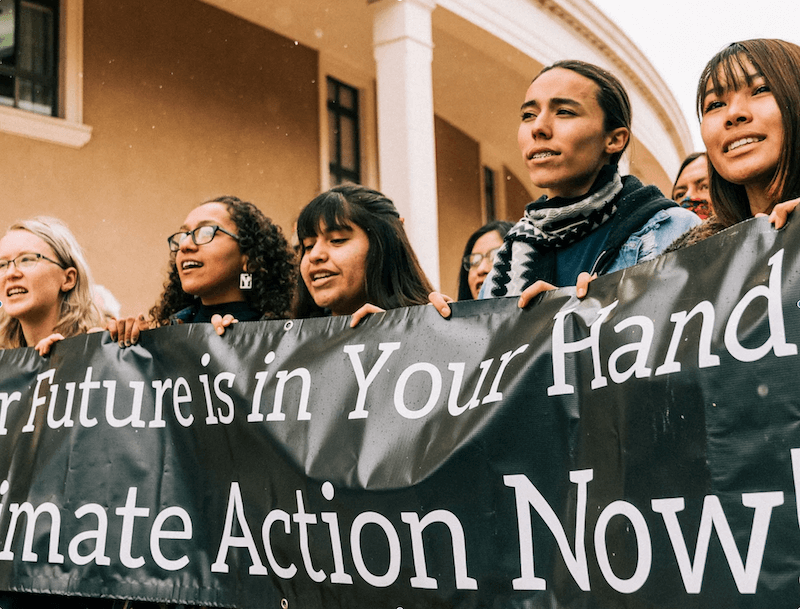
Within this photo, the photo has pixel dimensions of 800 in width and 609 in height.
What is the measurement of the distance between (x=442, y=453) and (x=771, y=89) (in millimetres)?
1198

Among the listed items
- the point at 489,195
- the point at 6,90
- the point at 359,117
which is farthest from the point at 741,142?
the point at 489,195

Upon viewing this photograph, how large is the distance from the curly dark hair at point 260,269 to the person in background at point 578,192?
3.54 feet

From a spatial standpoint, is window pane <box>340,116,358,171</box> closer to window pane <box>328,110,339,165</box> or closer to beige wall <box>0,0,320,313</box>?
window pane <box>328,110,339,165</box>

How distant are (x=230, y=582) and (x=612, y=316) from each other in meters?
1.37

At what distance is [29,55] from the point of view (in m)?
8.99

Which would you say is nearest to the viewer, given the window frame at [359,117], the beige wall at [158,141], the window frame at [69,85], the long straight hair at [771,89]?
the long straight hair at [771,89]

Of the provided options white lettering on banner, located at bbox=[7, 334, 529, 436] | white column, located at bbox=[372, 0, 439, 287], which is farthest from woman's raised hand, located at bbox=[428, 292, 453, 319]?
white column, located at bbox=[372, 0, 439, 287]

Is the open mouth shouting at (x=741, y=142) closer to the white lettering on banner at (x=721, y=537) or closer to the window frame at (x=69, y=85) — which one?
the white lettering on banner at (x=721, y=537)

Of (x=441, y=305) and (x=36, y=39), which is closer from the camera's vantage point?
(x=441, y=305)

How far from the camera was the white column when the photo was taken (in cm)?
901

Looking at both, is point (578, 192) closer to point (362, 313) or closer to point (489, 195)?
point (362, 313)

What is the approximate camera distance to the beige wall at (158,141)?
911 centimetres

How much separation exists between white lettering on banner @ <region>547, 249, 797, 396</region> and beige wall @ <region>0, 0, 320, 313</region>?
7.24 metres

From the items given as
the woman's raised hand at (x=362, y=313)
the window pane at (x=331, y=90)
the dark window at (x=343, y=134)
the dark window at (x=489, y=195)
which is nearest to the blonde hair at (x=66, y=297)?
the woman's raised hand at (x=362, y=313)
